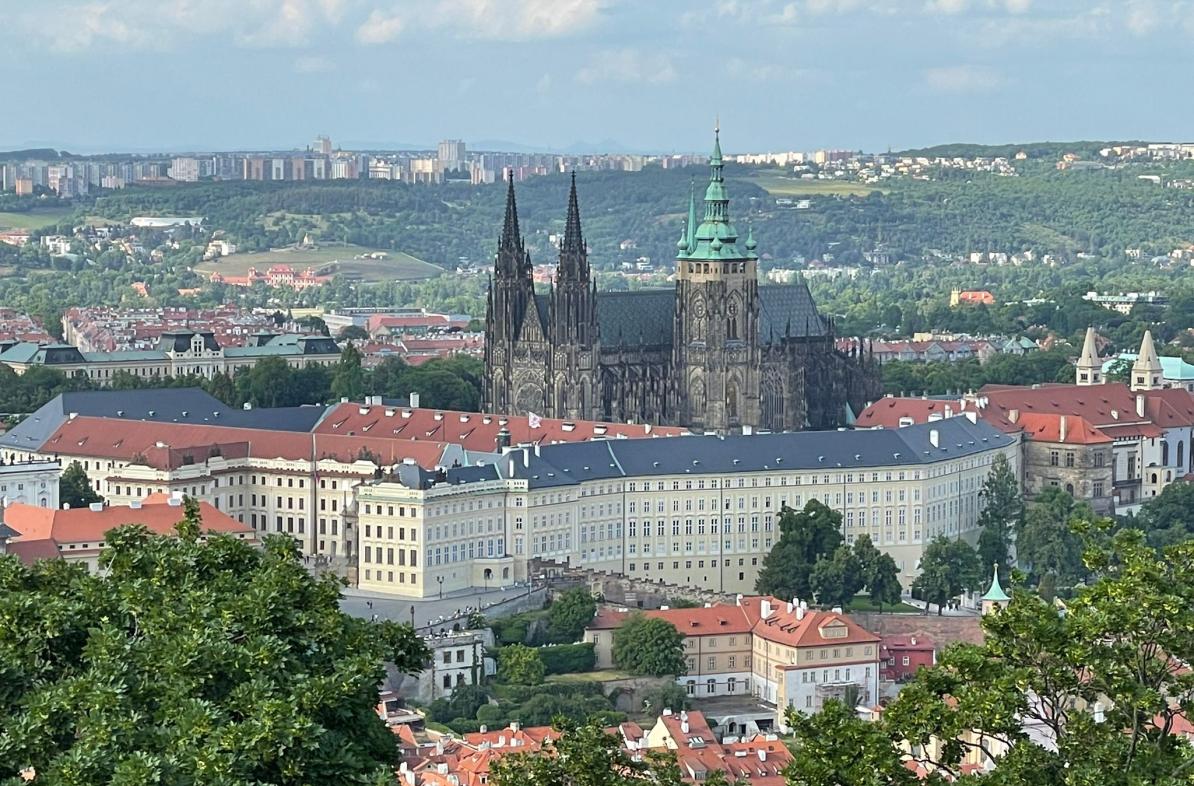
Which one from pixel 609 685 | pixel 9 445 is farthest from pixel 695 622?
pixel 9 445

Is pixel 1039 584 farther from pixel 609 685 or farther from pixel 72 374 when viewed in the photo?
pixel 72 374

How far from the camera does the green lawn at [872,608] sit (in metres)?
104

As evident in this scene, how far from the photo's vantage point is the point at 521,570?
106 m

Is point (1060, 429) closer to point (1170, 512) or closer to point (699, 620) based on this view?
point (1170, 512)

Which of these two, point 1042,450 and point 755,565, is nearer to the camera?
point 755,565

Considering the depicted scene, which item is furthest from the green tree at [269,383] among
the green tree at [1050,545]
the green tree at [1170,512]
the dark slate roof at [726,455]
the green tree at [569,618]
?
the green tree at [569,618]

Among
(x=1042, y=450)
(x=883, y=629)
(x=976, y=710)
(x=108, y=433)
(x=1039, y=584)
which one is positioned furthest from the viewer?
(x=1042, y=450)

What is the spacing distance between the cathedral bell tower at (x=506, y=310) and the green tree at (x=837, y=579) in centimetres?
3103

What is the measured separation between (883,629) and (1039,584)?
11077 mm

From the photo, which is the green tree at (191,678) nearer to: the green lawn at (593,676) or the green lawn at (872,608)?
the green lawn at (593,676)

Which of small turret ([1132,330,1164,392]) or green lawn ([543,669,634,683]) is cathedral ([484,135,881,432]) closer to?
small turret ([1132,330,1164,392])

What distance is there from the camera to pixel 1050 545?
11375 centimetres

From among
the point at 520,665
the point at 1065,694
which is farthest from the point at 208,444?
the point at 1065,694

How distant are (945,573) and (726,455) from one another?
440 inches
